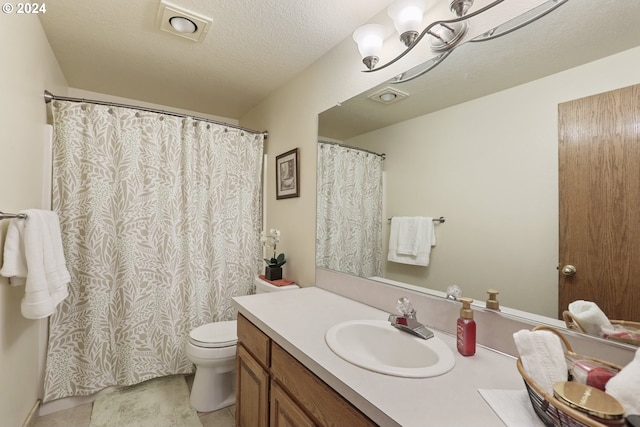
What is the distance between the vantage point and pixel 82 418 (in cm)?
172

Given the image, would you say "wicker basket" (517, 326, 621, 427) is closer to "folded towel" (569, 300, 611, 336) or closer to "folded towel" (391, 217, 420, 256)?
"folded towel" (569, 300, 611, 336)

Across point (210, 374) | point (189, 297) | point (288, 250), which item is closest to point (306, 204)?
point (288, 250)

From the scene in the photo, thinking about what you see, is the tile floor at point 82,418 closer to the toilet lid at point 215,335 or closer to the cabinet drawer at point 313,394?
the toilet lid at point 215,335

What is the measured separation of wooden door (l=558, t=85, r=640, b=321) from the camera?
763 mm

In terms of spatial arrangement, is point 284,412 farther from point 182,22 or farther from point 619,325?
point 182,22

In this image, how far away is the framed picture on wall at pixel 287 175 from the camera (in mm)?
2070

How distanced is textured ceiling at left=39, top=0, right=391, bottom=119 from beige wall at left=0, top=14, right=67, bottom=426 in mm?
216

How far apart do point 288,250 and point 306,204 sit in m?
0.42

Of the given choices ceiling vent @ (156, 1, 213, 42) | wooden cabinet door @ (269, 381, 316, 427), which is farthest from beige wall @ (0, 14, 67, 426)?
wooden cabinet door @ (269, 381, 316, 427)

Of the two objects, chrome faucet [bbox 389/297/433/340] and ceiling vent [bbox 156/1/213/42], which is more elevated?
ceiling vent [bbox 156/1/213/42]

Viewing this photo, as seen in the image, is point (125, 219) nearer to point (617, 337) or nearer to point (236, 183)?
point (236, 183)

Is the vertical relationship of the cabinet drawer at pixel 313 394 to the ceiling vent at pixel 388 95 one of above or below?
below

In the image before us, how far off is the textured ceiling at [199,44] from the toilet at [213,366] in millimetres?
1554

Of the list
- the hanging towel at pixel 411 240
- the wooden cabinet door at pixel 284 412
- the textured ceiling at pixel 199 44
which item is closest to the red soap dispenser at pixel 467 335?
the hanging towel at pixel 411 240
